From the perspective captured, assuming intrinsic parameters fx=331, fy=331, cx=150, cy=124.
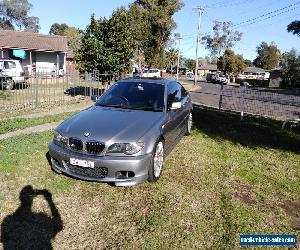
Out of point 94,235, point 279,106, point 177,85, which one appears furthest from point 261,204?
point 279,106

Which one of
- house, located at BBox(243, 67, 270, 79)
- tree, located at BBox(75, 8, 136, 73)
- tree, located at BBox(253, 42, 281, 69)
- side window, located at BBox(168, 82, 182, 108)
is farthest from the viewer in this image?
tree, located at BBox(253, 42, 281, 69)

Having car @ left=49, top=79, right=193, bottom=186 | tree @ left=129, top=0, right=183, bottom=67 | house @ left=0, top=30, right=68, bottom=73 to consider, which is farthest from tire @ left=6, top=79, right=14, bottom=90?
tree @ left=129, top=0, right=183, bottom=67

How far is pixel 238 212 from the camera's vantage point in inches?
178

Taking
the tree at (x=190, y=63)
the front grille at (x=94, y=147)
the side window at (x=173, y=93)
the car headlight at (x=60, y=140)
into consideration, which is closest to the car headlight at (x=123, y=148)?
the front grille at (x=94, y=147)

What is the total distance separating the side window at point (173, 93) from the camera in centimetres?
654

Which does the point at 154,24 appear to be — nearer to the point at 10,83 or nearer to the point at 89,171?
the point at 10,83

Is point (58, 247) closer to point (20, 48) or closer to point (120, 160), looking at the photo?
point (120, 160)

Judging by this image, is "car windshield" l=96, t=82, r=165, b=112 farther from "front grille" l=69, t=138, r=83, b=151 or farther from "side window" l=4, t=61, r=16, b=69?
"side window" l=4, t=61, r=16, b=69

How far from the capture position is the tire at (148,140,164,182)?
201 inches

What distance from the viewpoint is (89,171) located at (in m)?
4.86

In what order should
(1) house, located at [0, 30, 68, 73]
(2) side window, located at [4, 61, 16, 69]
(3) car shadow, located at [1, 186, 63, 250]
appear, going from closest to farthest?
(3) car shadow, located at [1, 186, 63, 250] → (2) side window, located at [4, 61, 16, 69] → (1) house, located at [0, 30, 68, 73]

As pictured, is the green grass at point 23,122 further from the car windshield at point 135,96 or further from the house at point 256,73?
the house at point 256,73

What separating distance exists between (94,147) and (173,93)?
2676 millimetres

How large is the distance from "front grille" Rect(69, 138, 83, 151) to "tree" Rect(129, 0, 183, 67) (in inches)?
1179
